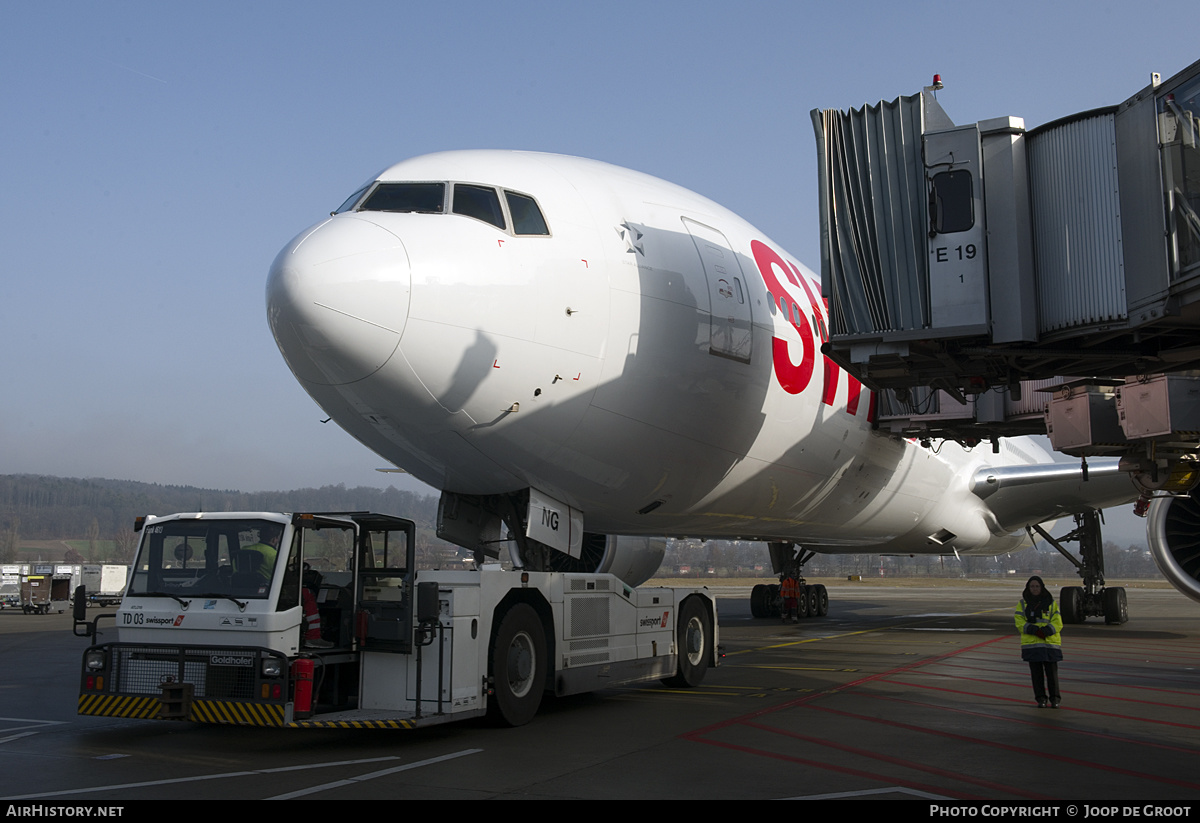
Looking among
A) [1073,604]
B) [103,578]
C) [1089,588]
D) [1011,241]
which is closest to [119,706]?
[1011,241]

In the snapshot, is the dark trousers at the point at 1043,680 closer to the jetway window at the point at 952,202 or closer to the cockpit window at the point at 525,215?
the jetway window at the point at 952,202

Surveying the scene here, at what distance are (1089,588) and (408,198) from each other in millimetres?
18472

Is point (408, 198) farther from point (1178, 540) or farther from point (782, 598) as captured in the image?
point (782, 598)

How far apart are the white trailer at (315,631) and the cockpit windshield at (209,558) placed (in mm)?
10

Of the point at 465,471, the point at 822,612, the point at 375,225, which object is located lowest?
the point at 822,612

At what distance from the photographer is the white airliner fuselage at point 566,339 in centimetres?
724

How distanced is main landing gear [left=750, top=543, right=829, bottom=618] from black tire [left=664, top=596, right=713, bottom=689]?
11799mm

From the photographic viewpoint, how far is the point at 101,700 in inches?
287

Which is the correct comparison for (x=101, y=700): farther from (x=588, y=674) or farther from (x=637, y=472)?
(x=637, y=472)

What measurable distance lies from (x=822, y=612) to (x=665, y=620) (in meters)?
15.5

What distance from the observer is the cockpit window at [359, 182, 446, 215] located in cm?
807

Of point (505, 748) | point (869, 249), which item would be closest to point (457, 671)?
point (505, 748)

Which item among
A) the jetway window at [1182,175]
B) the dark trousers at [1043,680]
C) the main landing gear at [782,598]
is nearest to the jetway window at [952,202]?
the jetway window at [1182,175]

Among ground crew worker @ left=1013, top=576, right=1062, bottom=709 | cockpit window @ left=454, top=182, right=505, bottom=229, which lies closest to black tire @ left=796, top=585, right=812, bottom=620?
ground crew worker @ left=1013, top=576, right=1062, bottom=709
